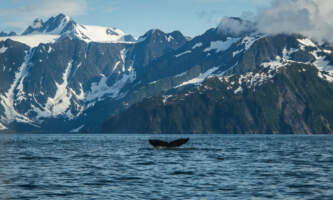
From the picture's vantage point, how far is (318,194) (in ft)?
169

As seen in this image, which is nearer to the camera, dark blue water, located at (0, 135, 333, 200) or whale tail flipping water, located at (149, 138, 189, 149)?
dark blue water, located at (0, 135, 333, 200)

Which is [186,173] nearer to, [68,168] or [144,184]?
[144,184]

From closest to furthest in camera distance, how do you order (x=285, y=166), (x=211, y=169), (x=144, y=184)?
(x=144, y=184), (x=211, y=169), (x=285, y=166)

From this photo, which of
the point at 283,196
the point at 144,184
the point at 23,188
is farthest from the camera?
the point at 144,184

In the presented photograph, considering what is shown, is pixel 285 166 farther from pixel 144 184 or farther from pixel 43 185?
pixel 43 185

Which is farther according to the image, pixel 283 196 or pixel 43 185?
pixel 43 185

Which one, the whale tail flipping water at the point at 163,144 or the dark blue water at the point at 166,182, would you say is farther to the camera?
the whale tail flipping water at the point at 163,144

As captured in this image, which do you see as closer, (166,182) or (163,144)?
(166,182)

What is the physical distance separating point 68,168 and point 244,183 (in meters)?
29.2

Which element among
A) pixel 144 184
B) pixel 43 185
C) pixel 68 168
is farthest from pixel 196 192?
pixel 68 168

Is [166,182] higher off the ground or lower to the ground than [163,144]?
lower

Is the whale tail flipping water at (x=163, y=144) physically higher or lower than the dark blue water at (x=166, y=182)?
higher

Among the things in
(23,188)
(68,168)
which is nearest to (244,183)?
(23,188)

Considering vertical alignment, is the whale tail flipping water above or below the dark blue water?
above
